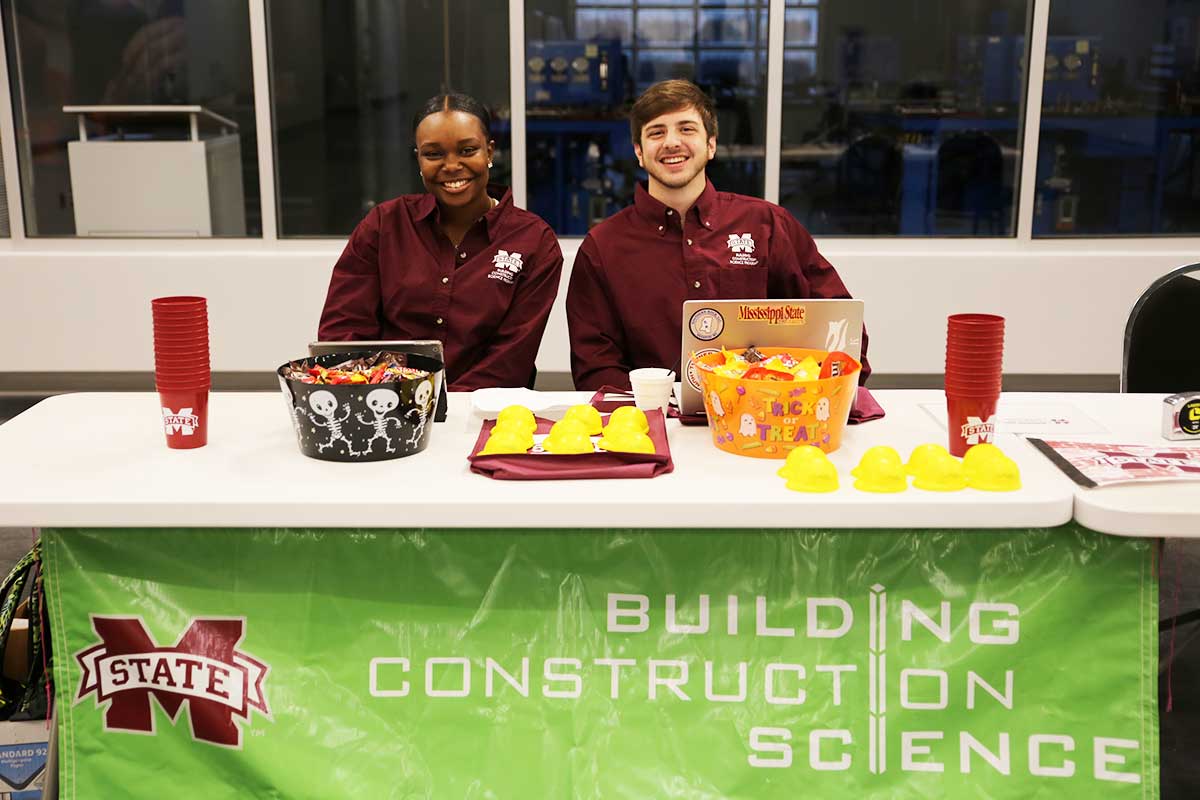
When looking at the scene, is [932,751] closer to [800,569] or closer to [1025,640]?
[1025,640]

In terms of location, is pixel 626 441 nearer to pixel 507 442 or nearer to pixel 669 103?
pixel 507 442

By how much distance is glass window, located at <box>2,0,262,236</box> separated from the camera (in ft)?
17.3

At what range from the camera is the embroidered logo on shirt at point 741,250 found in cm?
267

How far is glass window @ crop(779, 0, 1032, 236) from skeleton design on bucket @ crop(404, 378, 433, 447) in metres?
3.80

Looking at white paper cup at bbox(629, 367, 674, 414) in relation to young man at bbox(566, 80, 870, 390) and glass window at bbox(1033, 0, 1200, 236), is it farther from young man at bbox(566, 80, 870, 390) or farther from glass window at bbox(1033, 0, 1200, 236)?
glass window at bbox(1033, 0, 1200, 236)

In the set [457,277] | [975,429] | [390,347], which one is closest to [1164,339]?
[975,429]

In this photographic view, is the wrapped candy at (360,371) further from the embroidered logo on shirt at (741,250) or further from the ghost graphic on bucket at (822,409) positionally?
the embroidered logo on shirt at (741,250)

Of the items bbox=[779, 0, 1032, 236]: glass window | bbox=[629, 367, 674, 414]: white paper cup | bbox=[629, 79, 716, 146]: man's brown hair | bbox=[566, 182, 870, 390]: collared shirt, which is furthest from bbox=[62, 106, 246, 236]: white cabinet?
bbox=[629, 367, 674, 414]: white paper cup

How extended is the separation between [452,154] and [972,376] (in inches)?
53.0

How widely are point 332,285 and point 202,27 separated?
3163mm

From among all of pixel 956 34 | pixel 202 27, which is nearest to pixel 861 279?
pixel 956 34

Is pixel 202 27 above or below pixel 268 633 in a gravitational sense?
above

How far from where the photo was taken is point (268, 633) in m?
1.67

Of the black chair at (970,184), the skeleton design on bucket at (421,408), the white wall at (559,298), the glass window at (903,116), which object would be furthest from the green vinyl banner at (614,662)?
the black chair at (970,184)
